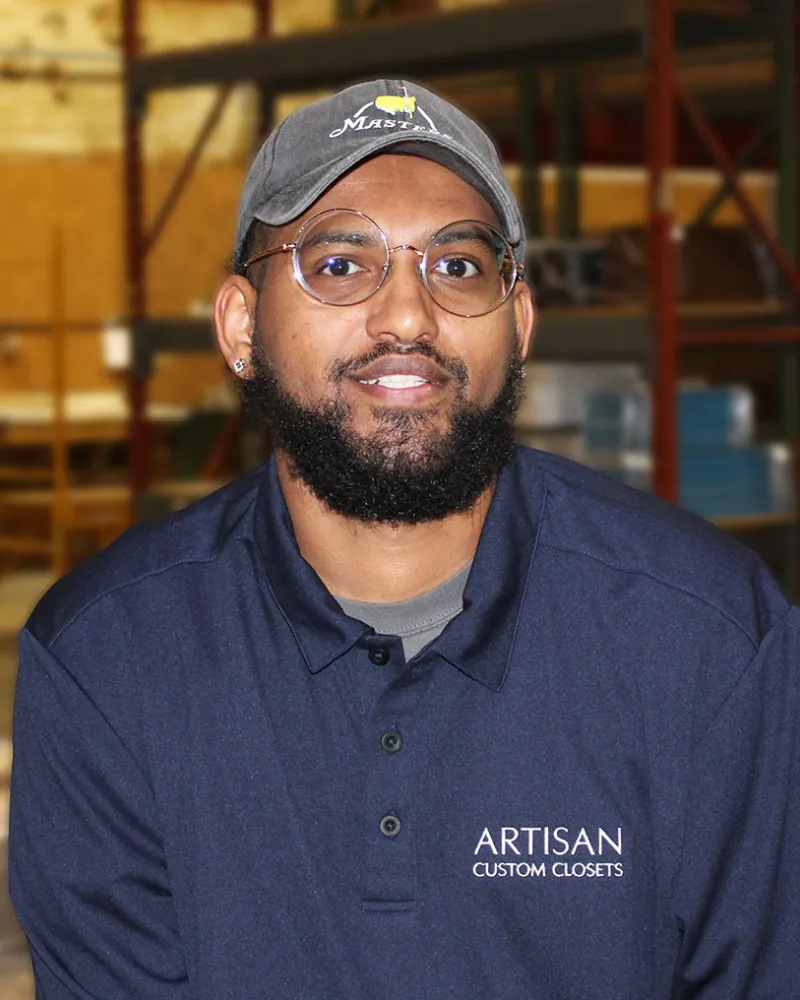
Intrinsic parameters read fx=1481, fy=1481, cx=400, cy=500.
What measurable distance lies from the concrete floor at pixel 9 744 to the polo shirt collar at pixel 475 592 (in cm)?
163

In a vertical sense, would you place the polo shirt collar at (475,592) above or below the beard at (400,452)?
below

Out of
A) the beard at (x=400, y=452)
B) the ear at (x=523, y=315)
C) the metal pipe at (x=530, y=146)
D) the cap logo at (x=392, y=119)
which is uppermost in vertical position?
the metal pipe at (x=530, y=146)

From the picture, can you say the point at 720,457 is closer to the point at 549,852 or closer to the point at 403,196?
the point at 403,196

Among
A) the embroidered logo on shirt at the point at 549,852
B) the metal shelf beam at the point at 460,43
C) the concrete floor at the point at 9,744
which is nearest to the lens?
the embroidered logo on shirt at the point at 549,852

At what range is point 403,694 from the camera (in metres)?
1.46

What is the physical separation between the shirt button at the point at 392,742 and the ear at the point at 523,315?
0.51 m

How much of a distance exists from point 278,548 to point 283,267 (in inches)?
12.4

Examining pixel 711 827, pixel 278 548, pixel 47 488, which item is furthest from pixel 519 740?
pixel 47 488

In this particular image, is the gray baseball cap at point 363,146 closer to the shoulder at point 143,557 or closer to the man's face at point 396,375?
the man's face at point 396,375

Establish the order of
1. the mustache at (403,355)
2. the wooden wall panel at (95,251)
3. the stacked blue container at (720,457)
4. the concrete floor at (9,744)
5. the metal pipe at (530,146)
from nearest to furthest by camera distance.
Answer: the mustache at (403,355) → the concrete floor at (9,744) → the stacked blue container at (720,457) → the metal pipe at (530,146) → the wooden wall panel at (95,251)

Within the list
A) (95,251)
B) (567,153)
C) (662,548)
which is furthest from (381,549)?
(95,251)

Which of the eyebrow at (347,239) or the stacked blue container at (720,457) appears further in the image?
the stacked blue container at (720,457)

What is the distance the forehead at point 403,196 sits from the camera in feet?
5.24

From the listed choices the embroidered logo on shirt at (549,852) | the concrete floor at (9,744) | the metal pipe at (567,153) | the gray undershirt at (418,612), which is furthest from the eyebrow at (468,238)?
the metal pipe at (567,153)
